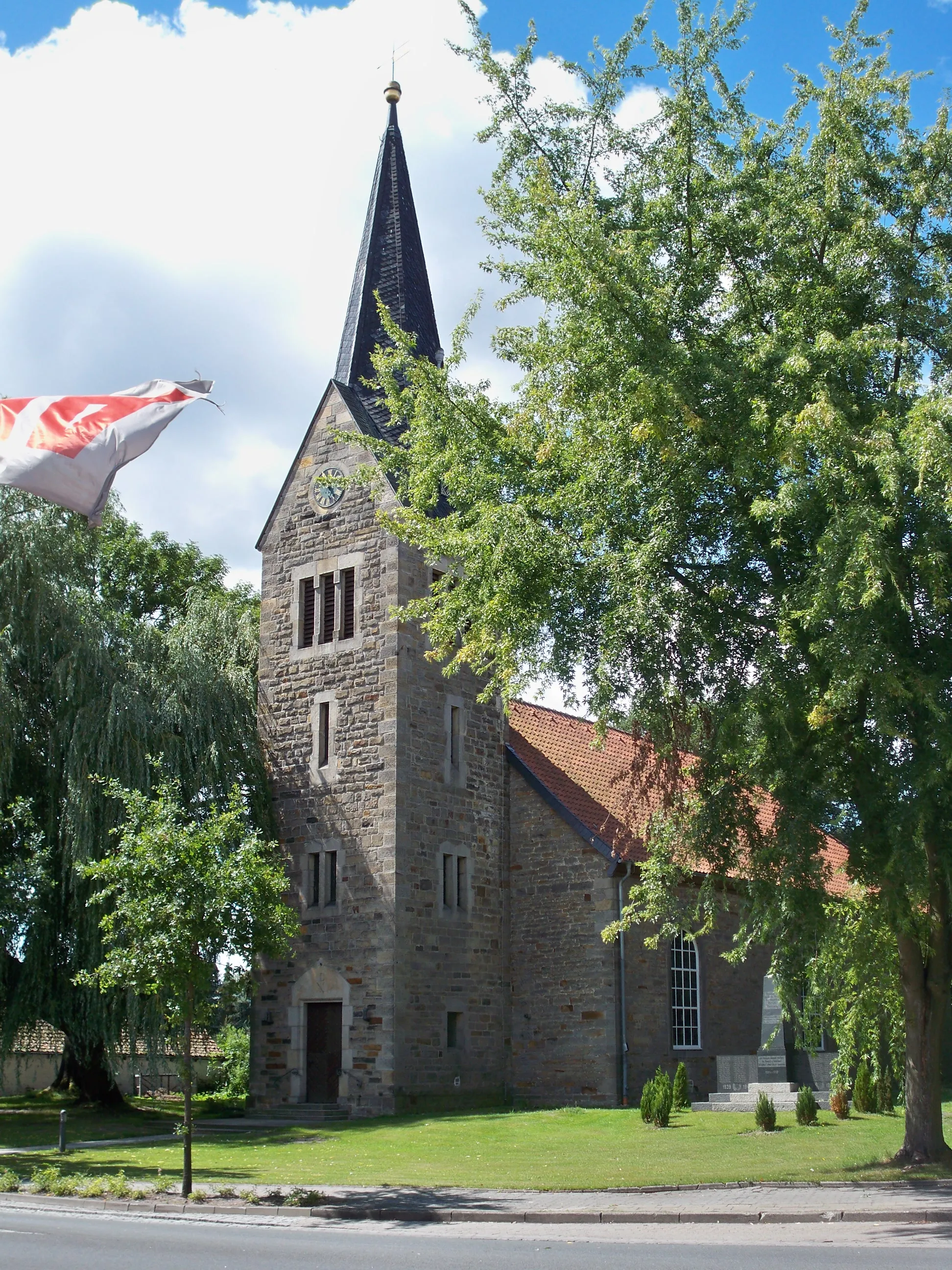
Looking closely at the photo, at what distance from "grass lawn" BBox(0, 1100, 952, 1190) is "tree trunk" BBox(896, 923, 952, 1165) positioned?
455 mm

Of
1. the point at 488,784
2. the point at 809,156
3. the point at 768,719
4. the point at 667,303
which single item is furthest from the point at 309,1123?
the point at 809,156

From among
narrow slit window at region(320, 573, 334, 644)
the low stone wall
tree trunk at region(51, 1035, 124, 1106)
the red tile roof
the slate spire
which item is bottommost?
the low stone wall

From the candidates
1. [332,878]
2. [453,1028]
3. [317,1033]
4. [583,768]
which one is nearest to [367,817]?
[332,878]

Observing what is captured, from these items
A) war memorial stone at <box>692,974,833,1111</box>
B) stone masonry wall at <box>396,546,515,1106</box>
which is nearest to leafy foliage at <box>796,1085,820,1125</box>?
war memorial stone at <box>692,974,833,1111</box>

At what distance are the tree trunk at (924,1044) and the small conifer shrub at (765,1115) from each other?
431 centimetres

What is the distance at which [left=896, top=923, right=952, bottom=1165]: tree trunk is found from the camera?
13.9 metres

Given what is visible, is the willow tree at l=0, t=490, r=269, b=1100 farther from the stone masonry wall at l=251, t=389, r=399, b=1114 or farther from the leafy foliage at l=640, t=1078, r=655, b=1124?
the leafy foliage at l=640, t=1078, r=655, b=1124

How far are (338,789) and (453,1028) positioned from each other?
529cm

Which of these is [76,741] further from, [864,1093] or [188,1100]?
[864,1093]

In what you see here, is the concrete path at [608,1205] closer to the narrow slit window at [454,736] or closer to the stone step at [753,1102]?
the stone step at [753,1102]

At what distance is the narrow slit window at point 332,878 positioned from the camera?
2502 centimetres

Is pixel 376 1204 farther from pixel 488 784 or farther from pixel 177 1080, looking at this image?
pixel 177 1080

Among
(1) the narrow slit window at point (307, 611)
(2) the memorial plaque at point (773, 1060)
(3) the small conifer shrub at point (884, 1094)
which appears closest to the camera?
(3) the small conifer shrub at point (884, 1094)

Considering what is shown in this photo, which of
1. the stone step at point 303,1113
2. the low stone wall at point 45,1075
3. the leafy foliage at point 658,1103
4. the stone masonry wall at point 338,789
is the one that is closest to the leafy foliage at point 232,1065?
the low stone wall at point 45,1075
